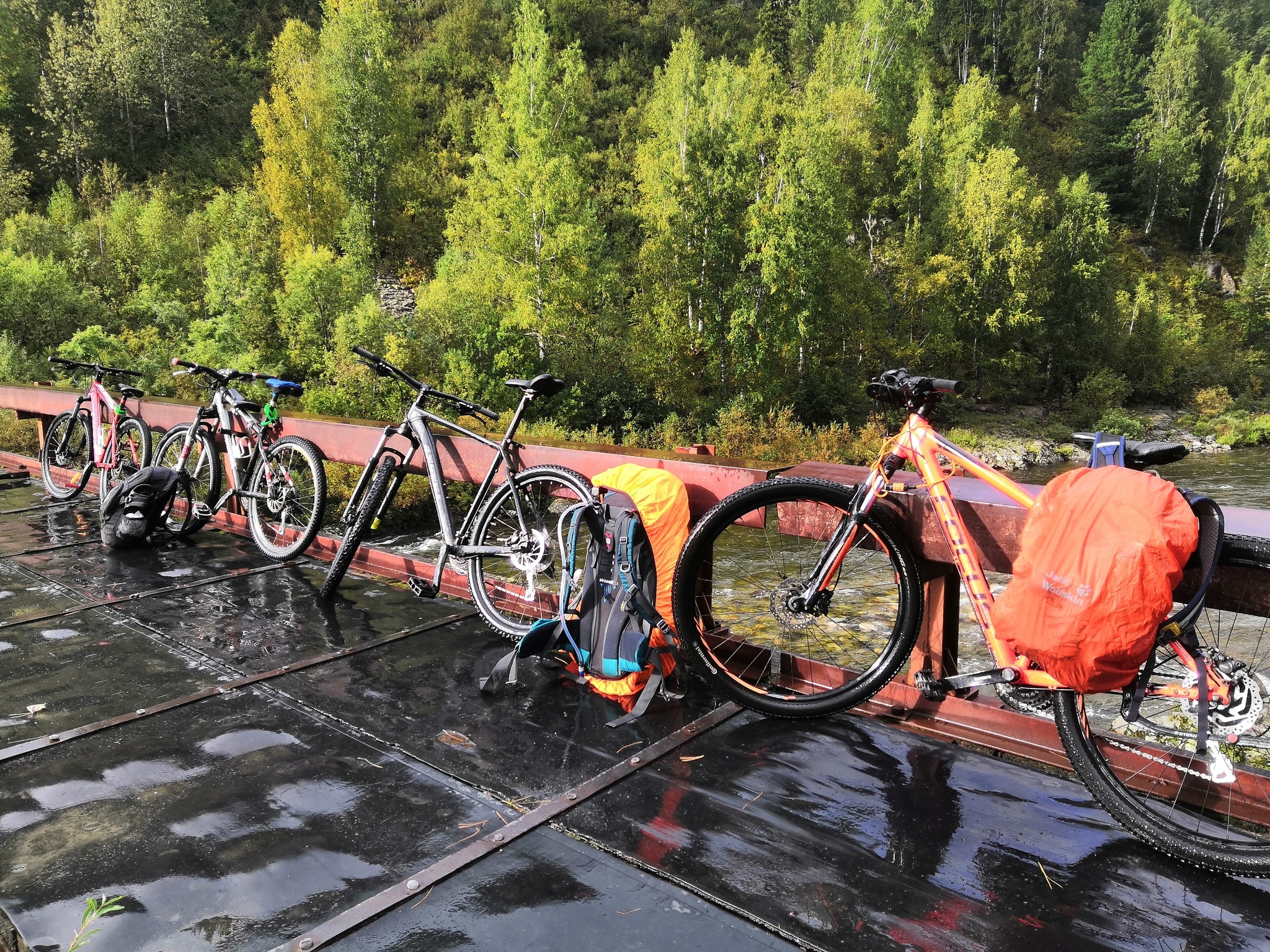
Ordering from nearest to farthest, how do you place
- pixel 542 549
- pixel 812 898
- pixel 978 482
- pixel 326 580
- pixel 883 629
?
pixel 812 898
pixel 978 482
pixel 542 549
pixel 326 580
pixel 883 629

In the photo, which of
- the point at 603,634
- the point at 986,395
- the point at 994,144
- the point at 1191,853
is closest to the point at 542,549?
the point at 603,634

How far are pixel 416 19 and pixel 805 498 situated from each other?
63840 mm

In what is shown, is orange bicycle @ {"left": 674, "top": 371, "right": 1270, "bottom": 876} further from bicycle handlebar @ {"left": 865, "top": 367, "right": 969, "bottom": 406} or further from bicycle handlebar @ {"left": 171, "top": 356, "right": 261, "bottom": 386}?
bicycle handlebar @ {"left": 171, "top": 356, "right": 261, "bottom": 386}

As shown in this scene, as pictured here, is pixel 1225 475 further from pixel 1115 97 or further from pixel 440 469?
pixel 1115 97

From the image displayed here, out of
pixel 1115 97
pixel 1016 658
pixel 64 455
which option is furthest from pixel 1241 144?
pixel 64 455

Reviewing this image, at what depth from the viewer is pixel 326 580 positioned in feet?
13.5

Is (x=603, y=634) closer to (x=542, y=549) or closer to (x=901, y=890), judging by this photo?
(x=542, y=549)

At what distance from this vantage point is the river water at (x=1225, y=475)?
705 inches

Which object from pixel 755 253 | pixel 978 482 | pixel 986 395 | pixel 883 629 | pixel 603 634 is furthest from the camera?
pixel 986 395

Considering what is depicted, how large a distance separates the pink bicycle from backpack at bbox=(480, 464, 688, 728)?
14.5ft

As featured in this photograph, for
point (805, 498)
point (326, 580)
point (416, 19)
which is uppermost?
point (416, 19)

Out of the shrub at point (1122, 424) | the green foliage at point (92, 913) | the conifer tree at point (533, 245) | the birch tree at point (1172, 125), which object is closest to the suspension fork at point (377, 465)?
the green foliage at point (92, 913)

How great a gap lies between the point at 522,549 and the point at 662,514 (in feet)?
2.94

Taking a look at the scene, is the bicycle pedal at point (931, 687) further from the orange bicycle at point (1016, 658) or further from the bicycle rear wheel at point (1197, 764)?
the bicycle rear wheel at point (1197, 764)
